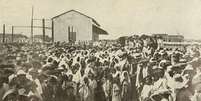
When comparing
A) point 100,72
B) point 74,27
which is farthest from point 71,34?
point 100,72

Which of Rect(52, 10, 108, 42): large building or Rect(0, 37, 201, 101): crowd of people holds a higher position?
Rect(52, 10, 108, 42): large building

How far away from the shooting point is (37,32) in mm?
5602

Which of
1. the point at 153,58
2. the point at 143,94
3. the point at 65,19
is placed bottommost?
the point at 143,94

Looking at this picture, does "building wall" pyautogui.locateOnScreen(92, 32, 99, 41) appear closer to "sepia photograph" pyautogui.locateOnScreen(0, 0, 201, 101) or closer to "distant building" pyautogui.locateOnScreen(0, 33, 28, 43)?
"sepia photograph" pyautogui.locateOnScreen(0, 0, 201, 101)

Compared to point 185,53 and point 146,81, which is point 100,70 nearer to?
point 146,81

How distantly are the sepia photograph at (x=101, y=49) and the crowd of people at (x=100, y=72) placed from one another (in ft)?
0.03

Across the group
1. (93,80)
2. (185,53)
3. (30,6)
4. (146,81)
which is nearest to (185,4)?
(185,53)

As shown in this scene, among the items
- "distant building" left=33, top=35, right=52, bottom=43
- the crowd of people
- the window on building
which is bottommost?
the crowd of people

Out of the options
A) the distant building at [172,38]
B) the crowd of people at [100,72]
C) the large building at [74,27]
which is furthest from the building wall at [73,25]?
the distant building at [172,38]

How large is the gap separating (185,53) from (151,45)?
36 centimetres

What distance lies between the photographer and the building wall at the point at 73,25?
557 centimetres

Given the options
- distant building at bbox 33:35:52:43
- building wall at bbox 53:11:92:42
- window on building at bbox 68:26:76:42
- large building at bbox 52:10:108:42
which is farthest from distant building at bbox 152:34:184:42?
distant building at bbox 33:35:52:43

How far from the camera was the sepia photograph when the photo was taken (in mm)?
5562

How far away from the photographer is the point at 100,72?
5648 millimetres
